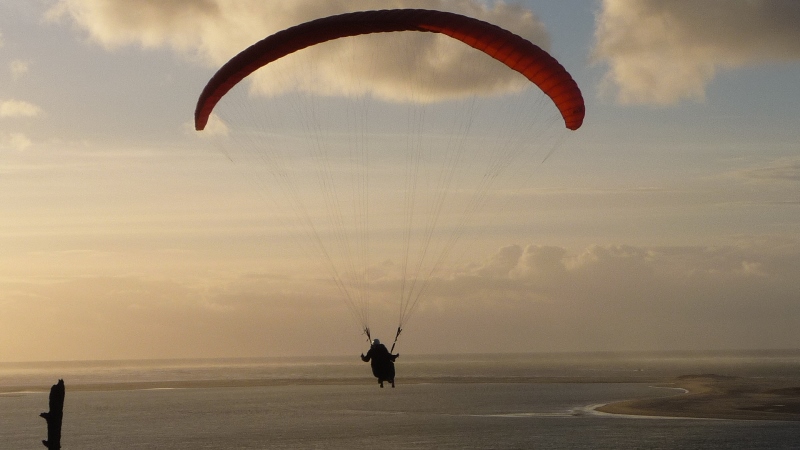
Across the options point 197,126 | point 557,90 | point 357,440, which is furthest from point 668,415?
point 197,126

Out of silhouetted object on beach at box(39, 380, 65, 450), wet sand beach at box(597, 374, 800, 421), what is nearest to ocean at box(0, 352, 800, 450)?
wet sand beach at box(597, 374, 800, 421)

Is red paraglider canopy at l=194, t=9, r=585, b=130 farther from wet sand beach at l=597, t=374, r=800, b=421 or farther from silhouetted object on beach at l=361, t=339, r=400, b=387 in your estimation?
wet sand beach at l=597, t=374, r=800, b=421

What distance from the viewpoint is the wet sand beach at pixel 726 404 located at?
141 feet

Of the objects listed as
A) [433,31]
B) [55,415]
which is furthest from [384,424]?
[433,31]

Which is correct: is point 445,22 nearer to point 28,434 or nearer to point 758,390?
point 28,434

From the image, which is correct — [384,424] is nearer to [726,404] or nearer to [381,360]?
[726,404]

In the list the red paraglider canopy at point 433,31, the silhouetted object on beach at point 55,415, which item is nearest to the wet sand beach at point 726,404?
the red paraglider canopy at point 433,31

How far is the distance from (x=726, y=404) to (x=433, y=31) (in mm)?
37979

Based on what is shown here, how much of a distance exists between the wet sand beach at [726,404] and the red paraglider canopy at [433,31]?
28208 millimetres

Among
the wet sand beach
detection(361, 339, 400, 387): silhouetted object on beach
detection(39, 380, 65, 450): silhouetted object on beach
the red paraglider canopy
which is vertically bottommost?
the wet sand beach

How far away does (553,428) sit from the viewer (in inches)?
1533

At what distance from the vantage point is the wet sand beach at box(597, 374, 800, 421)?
4306 cm

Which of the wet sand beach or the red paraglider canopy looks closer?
the red paraglider canopy

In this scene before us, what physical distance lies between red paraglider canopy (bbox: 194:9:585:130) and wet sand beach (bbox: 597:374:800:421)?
92.5 ft
